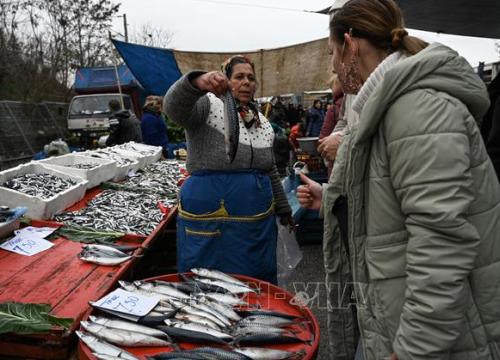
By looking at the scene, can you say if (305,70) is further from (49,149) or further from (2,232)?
(2,232)

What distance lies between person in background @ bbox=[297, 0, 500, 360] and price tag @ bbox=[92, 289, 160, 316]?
110 centimetres

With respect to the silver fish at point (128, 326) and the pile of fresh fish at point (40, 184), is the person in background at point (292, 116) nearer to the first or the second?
the pile of fresh fish at point (40, 184)

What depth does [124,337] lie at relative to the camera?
1849 mm

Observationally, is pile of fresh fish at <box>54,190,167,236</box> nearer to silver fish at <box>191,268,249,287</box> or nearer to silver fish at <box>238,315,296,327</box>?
silver fish at <box>191,268,249,287</box>

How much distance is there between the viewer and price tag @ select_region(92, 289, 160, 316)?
204 cm

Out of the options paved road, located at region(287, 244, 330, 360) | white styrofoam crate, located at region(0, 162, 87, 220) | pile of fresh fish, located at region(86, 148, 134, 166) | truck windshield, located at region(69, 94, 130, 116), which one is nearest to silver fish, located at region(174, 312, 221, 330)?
paved road, located at region(287, 244, 330, 360)

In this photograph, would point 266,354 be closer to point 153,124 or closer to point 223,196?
point 223,196

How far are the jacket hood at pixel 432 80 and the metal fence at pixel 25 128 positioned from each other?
14.3 meters

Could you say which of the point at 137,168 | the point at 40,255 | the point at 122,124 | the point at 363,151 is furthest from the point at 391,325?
the point at 122,124

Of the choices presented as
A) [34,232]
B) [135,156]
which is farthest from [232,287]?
[135,156]

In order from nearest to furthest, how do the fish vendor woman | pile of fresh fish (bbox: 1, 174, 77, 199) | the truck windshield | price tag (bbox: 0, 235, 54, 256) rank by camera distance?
the fish vendor woman
price tag (bbox: 0, 235, 54, 256)
pile of fresh fish (bbox: 1, 174, 77, 199)
the truck windshield

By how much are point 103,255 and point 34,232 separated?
32.1 inches

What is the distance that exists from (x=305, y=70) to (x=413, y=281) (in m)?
11.4

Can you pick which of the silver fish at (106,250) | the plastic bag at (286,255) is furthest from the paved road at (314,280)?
the silver fish at (106,250)
